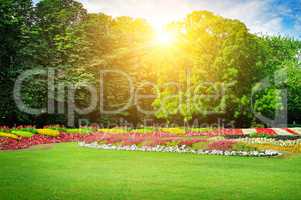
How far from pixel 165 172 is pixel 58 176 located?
3.17m

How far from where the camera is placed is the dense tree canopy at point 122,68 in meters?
A: 35.8

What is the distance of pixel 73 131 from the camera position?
95.3 ft

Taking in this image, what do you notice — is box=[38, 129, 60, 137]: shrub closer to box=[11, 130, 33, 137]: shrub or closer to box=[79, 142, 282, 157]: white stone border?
box=[11, 130, 33, 137]: shrub

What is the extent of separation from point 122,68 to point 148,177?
112ft

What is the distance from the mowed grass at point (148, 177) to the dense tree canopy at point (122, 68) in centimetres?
1956

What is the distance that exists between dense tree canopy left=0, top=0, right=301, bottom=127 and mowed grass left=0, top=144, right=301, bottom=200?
19558mm

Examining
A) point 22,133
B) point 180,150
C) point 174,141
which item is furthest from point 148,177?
point 22,133

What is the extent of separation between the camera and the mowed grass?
9703 mm

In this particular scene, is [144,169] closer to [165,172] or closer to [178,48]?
[165,172]

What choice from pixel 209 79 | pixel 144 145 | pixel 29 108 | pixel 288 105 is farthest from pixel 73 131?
pixel 288 105

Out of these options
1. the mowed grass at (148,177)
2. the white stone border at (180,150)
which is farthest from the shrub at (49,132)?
the mowed grass at (148,177)

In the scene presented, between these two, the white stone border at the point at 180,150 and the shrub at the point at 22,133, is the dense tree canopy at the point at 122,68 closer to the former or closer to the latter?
the shrub at the point at 22,133

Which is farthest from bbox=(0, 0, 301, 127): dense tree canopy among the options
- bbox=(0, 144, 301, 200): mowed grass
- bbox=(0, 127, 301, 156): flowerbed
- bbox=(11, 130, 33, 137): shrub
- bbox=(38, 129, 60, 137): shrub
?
bbox=(0, 144, 301, 200): mowed grass

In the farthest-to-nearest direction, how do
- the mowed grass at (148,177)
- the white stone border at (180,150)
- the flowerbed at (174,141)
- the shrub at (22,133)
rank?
1. the shrub at (22,133)
2. the flowerbed at (174,141)
3. the white stone border at (180,150)
4. the mowed grass at (148,177)
